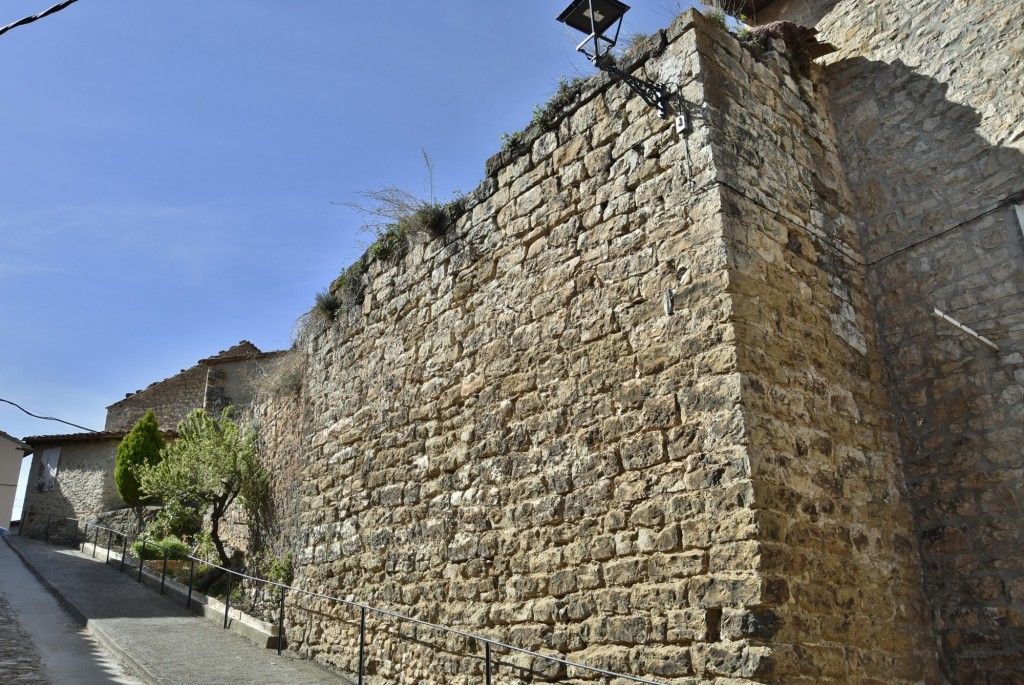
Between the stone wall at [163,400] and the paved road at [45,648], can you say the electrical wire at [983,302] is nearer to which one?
the paved road at [45,648]

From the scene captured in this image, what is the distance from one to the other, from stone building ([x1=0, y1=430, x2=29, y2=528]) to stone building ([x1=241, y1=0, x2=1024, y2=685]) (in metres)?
28.2

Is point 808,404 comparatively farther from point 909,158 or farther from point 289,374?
point 289,374

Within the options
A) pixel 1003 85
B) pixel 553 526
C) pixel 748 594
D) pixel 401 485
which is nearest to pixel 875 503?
pixel 748 594

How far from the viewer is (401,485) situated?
23.6 ft

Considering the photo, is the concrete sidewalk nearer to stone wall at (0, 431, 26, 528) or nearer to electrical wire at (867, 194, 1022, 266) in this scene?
electrical wire at (867, 194, 1022, 266)

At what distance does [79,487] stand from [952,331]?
20.4 m

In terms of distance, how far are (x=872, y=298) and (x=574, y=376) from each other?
2.38 metres

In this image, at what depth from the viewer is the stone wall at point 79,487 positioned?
19.6 meters

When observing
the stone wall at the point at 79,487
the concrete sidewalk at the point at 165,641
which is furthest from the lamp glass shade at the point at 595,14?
the stone wall at the point at 79,487

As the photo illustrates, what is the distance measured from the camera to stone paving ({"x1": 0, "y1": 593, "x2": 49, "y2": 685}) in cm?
683

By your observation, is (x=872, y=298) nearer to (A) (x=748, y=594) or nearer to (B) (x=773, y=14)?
(A) (x=748, y=594)

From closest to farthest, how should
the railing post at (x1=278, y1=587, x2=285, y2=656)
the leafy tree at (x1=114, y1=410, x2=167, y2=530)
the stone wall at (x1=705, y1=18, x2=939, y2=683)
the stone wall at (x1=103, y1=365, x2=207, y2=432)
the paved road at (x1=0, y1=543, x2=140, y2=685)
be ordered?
the stone wall at (x1=705, y1=18, x2=939, y2=683) < the paved road at (x1=0, y1=543, x2=140, y2=685) < the railing post at (x1=278, y1=587, x2=285, y2=656) < the leafy tree at (x1=114, y1=410, x2=167, y2=530) < the stone wall at (x1=103, y1=365, x2=207, y2=432)

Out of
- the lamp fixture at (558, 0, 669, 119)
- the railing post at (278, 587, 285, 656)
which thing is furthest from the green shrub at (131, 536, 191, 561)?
the lamp fixture at (558, 0, 669, 119)

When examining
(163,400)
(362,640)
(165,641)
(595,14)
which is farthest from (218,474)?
(163,400)
